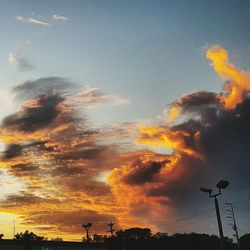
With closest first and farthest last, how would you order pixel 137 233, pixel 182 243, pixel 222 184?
pixel 222 184 → pixel 182 243 → pixel 137 233

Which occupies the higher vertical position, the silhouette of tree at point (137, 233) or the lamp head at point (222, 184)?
the silhouette of tree at point (137, 233)

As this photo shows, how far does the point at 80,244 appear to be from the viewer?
83.5 metres

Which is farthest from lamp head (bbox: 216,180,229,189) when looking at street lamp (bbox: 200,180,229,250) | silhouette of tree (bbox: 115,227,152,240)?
silhouette of tree (bbox: 115,227,152,240)

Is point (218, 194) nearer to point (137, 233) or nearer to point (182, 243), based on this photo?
point (182, 243)

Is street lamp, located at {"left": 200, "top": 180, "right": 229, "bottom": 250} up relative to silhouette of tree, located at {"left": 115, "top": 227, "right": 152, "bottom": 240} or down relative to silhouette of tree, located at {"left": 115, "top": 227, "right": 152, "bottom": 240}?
down

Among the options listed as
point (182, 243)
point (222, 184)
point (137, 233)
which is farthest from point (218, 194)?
point (137, 233)

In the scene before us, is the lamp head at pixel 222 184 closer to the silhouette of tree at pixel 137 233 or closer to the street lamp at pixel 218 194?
the street lamp at pixel 218 194

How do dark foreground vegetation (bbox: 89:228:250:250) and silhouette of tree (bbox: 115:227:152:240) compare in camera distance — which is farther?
silhouette of tree (bbox: 115:227:152:240)

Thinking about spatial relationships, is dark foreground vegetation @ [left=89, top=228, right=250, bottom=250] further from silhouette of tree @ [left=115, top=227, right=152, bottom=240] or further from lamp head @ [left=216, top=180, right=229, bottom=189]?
lamp head @ [left=216, top=180, right=229, bottom=189]

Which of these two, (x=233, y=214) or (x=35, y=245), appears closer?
(x=35, y=245)

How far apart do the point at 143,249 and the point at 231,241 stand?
75377 mm

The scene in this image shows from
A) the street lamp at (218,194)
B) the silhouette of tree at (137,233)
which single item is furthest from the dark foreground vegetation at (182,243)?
the street lamp at (218,194)

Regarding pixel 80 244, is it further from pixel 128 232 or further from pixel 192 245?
pixel 128 232

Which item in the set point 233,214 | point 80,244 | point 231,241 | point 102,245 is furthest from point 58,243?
point 231,241
